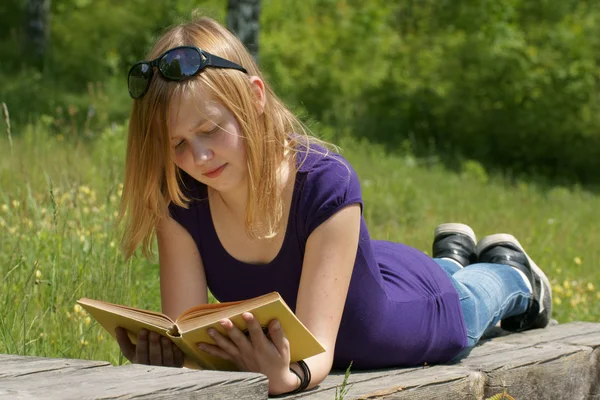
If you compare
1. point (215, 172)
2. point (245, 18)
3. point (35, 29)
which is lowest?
point (215, 172)

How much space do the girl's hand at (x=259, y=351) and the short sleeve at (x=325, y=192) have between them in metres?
0.38

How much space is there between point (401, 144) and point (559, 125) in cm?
197

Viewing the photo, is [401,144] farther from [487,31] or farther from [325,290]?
[325,290]

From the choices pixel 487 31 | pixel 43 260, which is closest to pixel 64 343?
pixel 43 260

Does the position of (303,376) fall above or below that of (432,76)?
below

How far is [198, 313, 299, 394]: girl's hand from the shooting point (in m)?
2.17

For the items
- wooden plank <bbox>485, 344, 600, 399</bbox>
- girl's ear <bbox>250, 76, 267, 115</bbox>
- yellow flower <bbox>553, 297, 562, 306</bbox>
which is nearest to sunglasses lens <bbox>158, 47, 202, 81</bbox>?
girl's ear <bbox>250, 76, 267, 115</bbox>

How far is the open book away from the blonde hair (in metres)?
0.38

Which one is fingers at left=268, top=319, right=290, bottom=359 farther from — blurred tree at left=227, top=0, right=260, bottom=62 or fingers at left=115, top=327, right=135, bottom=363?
blurred tree at left=227, top=0, right=260, bottom=62

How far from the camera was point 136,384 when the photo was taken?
189cm

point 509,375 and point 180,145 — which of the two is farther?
point 509,375

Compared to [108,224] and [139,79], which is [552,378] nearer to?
[139,79]

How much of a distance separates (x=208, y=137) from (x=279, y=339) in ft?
1.88

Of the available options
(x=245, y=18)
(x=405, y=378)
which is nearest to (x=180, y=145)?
(x=405, y=378)
